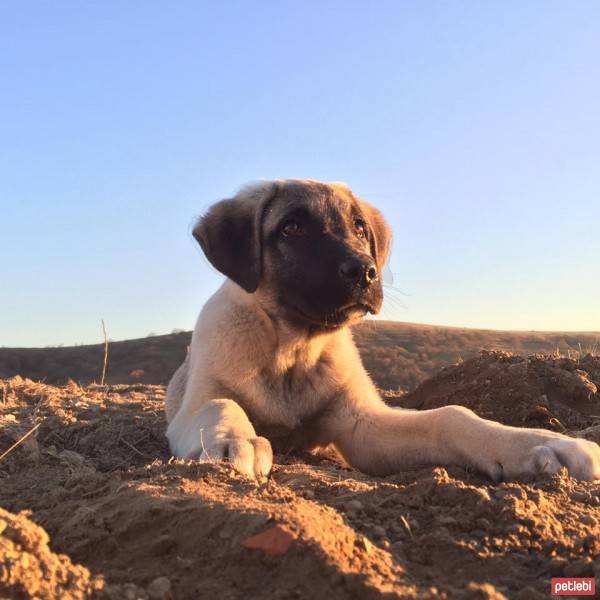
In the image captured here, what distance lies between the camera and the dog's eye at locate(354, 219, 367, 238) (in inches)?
192

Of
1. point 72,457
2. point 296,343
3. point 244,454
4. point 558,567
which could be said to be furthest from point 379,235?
point 558,567

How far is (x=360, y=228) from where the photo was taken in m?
4.96

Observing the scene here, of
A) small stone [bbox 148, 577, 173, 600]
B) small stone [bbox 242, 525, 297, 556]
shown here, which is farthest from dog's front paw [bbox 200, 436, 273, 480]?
small stone [bbox 148, 577, 173, 600]

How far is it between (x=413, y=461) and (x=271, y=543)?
2090 millimetres

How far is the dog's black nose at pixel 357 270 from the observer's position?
4152mm

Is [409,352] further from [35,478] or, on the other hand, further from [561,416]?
[35,478]

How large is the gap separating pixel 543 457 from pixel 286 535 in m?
1.70

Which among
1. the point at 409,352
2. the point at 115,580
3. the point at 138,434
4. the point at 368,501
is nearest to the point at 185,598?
the point at 115,580

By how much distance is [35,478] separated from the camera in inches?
145

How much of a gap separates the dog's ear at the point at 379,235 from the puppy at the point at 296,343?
0.11ft

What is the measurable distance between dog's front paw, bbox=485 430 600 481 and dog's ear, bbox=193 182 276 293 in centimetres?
191

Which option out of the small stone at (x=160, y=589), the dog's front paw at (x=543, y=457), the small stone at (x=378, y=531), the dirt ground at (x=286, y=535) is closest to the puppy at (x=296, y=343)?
the dog's front paw at (x=543, y=457)

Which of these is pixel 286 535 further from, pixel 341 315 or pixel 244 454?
pixel 341 315

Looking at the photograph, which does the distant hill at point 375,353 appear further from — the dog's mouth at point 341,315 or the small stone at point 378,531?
the small stone at point 378,531
